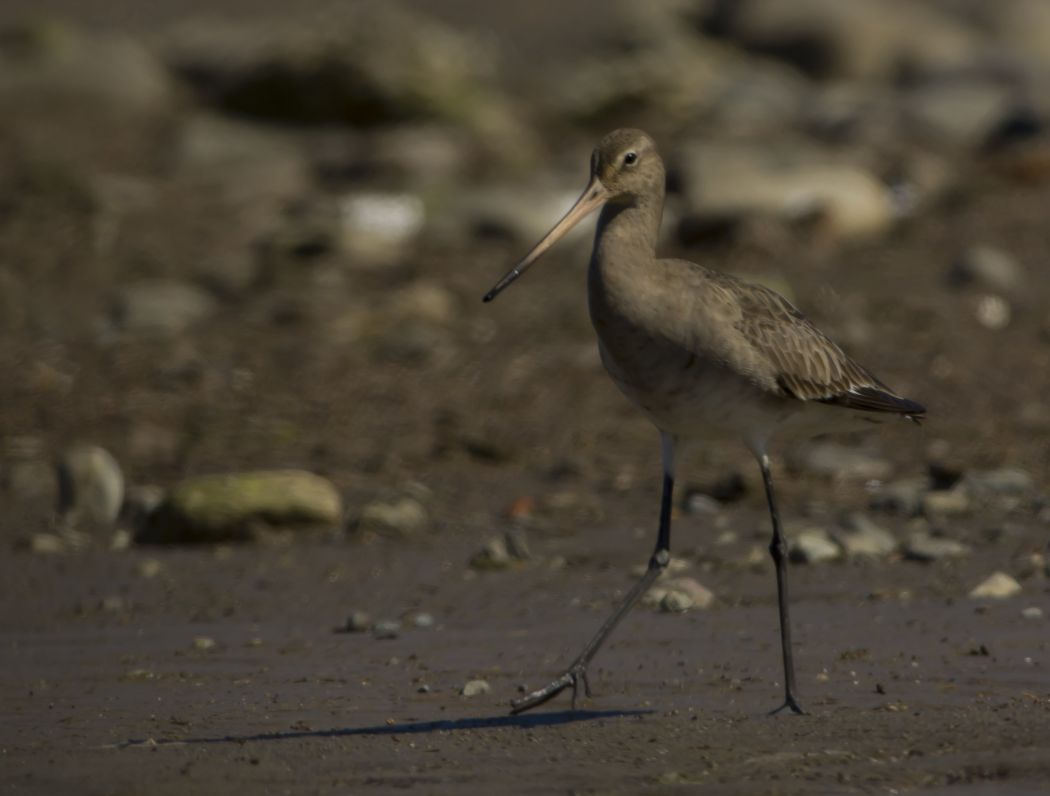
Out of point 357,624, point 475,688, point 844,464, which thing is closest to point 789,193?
point 844,464

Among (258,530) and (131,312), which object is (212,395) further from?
(258,530)

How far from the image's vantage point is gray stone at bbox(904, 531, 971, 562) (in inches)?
310

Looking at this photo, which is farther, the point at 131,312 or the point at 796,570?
the point at 131,312

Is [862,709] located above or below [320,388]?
below

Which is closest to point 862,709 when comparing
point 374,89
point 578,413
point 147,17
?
point 578,413

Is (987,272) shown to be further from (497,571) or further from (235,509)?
(235,509)

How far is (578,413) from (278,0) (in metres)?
18.7

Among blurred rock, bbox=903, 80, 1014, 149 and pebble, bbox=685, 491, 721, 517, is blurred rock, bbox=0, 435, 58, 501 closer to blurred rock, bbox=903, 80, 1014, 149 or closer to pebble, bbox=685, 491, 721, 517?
pebble, bbox=685, 491, 721, 517

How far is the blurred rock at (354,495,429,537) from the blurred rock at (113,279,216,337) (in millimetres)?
3446

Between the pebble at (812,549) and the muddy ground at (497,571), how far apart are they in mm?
57

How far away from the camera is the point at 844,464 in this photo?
9438 mm

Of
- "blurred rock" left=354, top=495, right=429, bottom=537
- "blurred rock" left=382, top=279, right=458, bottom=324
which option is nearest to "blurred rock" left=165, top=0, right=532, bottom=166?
"blurred rock" left=382, top=279, right=458, bottom=324

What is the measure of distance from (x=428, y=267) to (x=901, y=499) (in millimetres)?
5087

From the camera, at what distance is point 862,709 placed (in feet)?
19.6
